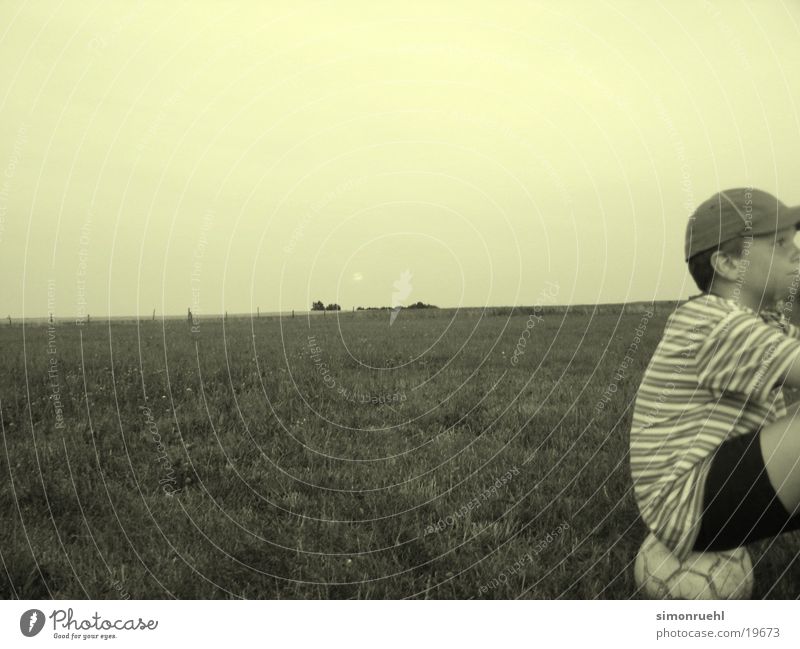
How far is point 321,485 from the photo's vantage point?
14.4 feet

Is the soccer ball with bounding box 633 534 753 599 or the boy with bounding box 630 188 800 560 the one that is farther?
the soccer ball with bounding box 633 534 753 599

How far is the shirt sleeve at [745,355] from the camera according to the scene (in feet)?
8.77

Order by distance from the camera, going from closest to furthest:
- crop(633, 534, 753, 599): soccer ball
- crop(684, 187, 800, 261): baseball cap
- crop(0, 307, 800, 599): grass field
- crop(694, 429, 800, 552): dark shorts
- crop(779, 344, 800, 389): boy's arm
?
crop(779, 344, 800, 389): boy's arm < crop(694, 429, 800, 552): dark shorts < crop(684, 187, 800, 261): baseball cap < crop(633, 534, 753, 599): soccer ball < crop(0, 307, 800, 599): grass field

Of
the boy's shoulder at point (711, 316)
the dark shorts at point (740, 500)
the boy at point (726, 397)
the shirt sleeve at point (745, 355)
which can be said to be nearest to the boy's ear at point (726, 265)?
the boy at point (726, 397)

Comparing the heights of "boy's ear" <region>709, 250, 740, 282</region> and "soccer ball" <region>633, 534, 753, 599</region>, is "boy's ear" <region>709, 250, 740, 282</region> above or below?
above

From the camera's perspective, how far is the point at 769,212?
9.77 ft

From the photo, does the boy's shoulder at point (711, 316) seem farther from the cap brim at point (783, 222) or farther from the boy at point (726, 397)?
the cap brim at point (783, 222)

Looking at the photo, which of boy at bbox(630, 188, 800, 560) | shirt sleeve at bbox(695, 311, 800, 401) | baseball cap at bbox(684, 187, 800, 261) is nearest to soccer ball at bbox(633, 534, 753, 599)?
boy at bbox(630, 188, 800, 560)

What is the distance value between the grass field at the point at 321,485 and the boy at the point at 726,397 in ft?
2.28

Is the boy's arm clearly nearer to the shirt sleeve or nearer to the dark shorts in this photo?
the shirt sleeve

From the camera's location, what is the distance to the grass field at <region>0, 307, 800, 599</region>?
352 cm

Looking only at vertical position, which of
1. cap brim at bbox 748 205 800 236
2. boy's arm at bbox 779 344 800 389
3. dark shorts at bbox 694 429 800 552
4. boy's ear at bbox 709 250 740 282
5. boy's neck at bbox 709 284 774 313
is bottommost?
dark shorts at bbox 694 429 800 552

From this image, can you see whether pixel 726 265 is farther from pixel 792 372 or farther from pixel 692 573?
pixel 692 573
